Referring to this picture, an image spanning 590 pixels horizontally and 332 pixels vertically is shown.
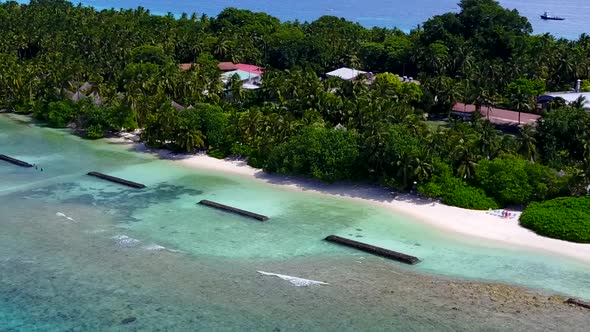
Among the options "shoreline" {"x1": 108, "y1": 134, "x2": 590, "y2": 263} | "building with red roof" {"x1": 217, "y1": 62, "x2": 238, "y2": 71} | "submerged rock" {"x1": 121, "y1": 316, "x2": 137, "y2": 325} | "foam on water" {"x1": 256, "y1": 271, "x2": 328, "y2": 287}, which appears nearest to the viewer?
"submerged rock" {"x1": 121, "y1": 316, "x2": 137, "y2": 325}

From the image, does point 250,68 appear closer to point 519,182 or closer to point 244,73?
point 244,73

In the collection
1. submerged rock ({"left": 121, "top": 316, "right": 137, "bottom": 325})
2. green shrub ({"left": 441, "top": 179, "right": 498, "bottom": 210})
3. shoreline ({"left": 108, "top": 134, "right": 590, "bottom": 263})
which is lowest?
submerged rock ({"left": 121, "top": 316, "right": 137, "bottom": 325})

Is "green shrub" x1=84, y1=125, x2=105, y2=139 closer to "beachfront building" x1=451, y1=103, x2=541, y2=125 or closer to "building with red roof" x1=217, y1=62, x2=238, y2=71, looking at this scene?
"building with red roof" x1=217, y1=62, x2=238, y2=71

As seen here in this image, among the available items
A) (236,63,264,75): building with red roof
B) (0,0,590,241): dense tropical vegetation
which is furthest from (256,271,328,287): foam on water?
(236,63,264,75): building with red roof

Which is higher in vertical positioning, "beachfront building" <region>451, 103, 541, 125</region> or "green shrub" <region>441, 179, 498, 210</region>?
"beachfront building" <region>451, 103, 541, 125</region>

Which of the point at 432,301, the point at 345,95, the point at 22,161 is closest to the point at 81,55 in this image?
the point at 22,161

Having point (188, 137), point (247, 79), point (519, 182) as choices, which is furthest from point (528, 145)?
point (247, 79)

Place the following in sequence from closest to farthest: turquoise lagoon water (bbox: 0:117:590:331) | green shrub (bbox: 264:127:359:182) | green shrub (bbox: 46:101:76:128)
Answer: turquoise lagoon water (bbox: 0:117:590:331) → green shrub (bbox: 264:127:359:182) → green shrub (bbox: 46:101:76:128)
